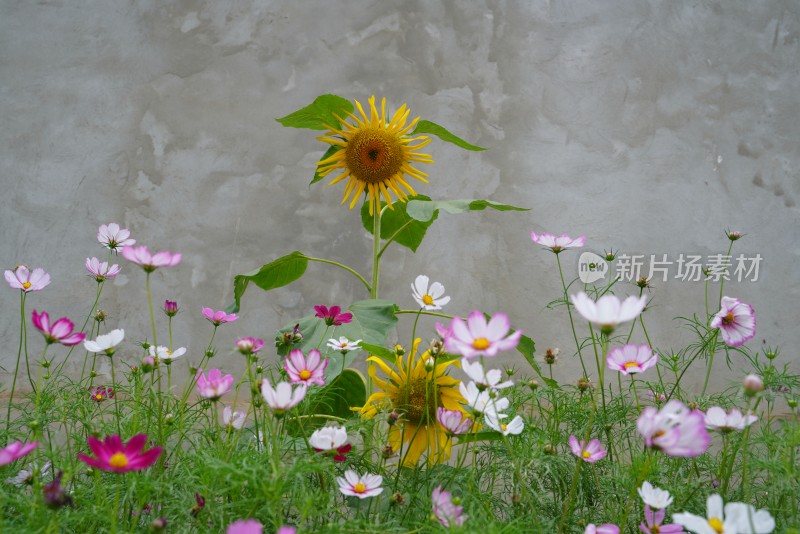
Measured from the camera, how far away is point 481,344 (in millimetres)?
357

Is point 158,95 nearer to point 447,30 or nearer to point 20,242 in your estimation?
point 20,242

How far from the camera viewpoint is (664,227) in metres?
1.75

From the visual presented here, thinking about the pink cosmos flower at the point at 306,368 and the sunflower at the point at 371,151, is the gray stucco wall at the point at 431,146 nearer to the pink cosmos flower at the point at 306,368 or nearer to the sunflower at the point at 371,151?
the sunflower at the point at 371,151

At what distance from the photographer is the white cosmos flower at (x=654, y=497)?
0.39 metres

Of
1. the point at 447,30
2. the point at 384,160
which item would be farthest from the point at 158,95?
the point at 384,160

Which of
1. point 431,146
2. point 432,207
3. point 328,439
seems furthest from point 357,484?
point 431,146

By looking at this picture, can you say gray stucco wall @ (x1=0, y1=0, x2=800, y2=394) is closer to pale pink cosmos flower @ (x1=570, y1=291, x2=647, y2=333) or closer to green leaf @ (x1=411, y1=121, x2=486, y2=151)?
green leaf @ (x1=411, y1=121, x2=486, y2=151)

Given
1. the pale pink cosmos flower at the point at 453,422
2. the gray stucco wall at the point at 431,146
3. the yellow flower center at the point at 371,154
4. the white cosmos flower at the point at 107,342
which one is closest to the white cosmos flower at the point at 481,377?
the pale pink cosmos flower at the point at 453,422

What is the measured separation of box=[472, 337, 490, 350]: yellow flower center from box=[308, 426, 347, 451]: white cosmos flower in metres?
0.12

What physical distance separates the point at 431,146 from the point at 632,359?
55.5 inches

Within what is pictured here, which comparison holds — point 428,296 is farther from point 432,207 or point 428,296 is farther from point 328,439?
point 328,439

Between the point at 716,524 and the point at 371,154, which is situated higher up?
the point at 371,154

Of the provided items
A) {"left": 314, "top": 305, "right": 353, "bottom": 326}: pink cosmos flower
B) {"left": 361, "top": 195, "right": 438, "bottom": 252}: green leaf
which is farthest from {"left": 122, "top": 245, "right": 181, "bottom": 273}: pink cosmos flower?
{"left": 361, "top": 195, "right": 438, "bottom": 252}: green leaf

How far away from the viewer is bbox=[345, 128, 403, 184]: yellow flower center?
754 mm
